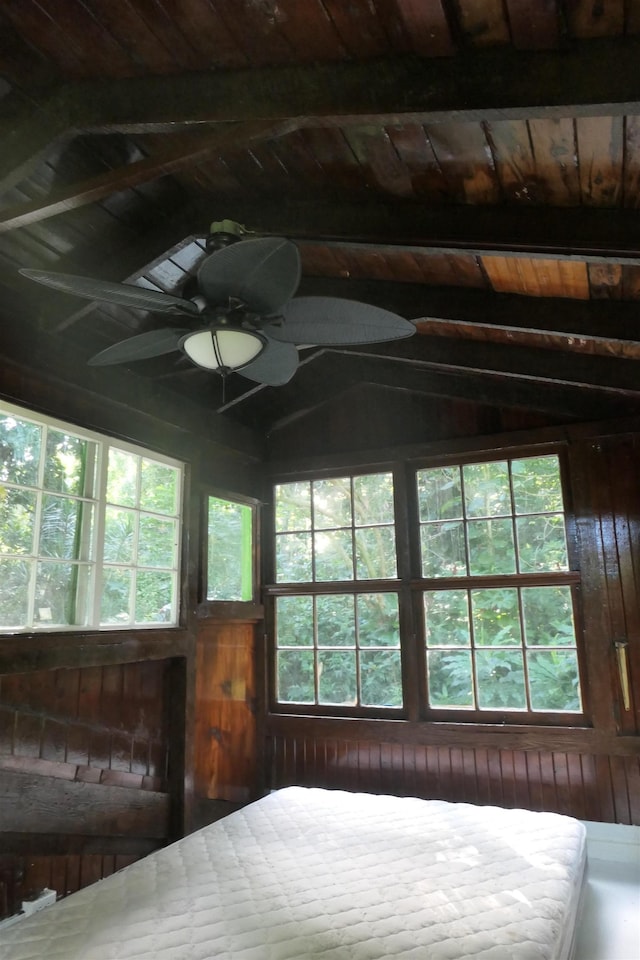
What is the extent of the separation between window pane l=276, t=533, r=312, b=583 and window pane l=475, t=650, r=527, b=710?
138 centimetres

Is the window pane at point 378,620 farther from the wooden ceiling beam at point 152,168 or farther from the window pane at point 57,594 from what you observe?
the wooden ceiling beam at point 152,168

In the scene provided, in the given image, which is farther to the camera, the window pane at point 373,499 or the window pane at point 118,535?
the window pane at point 373,499

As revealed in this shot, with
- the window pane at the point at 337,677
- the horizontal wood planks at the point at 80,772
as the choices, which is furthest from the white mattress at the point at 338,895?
the window pane at the point at 337,677

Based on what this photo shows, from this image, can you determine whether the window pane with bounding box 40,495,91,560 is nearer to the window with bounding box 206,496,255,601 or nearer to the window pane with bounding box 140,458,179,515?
the window pane with bounding box 140,458,179,515

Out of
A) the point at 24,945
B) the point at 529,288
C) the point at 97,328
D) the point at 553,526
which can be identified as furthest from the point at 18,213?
the point at 553,526

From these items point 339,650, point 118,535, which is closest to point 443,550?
point 339,650

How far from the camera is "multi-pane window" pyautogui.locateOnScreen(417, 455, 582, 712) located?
376cm

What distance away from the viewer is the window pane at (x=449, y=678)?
391cm

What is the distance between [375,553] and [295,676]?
1.10 meters

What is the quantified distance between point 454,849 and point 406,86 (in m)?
3.01

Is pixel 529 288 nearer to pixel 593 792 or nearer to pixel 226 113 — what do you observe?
pixel 226 113

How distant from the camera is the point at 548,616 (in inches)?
149

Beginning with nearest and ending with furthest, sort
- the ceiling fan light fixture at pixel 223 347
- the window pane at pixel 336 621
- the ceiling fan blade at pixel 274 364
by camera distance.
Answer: the ceiling fan light fixture at pixel 223 347, the ceiling fan blade at pixel 274 364, the window pane at pixel 336 621

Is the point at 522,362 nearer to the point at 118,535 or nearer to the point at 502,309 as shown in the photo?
the point at 502,309
